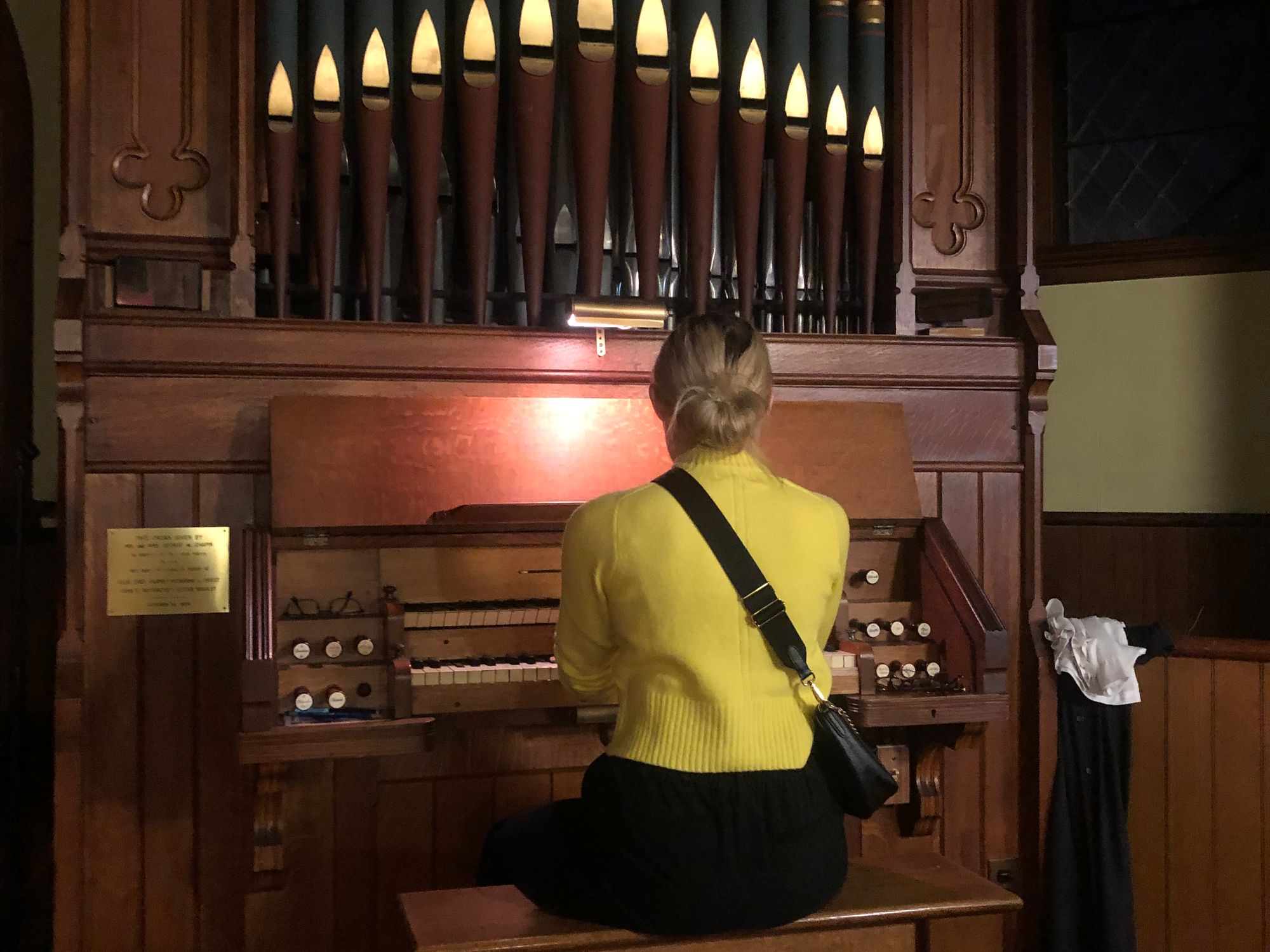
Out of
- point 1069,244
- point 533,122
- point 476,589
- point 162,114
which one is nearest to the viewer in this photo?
point 476,589

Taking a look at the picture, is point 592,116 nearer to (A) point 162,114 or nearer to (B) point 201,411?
(A) point 162,114

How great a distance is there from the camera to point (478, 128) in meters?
3.61

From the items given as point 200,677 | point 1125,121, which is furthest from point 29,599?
point 1125,121

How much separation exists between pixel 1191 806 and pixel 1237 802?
133mm

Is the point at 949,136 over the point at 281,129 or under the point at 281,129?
over

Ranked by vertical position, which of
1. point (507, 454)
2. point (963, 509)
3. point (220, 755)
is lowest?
point (220, 755)

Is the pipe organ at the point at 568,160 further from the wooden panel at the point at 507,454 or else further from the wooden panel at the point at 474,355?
the wooden panel at the point at 507,454

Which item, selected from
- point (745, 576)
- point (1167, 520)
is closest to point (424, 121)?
point (745, 576)

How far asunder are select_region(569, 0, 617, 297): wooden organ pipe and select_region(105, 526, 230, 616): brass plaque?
1275 mm

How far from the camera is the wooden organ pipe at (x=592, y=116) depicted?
12.1 feet

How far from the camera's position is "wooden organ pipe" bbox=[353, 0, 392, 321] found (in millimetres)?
3529

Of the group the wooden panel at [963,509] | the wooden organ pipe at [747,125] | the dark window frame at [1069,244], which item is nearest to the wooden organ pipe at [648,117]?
the wooden organ pipe at [747,125]

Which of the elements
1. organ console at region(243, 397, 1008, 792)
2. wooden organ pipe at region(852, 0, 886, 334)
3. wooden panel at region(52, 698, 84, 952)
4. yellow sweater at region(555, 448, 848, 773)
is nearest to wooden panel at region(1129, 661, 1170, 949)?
organ console at region(243, 397, 1008, 792)

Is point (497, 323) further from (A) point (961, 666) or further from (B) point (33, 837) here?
(B) point (33, 837)
